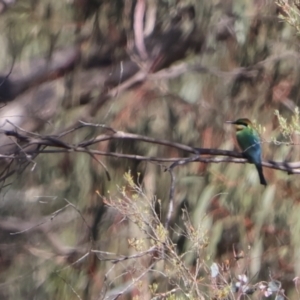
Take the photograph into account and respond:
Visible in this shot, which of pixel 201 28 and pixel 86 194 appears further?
pixel 201 28

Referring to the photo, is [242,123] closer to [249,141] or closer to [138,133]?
[249,141]

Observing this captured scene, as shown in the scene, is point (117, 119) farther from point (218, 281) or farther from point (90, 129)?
point (218, 281)

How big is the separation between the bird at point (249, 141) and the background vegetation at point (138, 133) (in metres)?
0.08

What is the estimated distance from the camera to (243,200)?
113 inches

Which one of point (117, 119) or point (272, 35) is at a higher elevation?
point (272, 35)

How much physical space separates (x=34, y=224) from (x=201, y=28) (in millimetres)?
1042

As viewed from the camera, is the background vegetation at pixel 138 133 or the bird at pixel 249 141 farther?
the background vegetation at pixel 138 133

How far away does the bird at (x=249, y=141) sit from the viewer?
2699 millimetres

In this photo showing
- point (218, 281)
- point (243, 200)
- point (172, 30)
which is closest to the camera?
point (218, 281)

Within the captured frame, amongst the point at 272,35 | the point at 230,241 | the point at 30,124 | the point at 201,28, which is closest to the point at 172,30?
the point at 201,28

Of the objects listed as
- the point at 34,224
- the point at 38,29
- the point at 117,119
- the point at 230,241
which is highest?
the point at 38,29

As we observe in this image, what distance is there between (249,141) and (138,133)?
1.52 feet

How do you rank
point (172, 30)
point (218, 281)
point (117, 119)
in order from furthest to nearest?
point (172, 30) → point (117, 119) → point (218, 281)

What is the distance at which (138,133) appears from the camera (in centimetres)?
306
